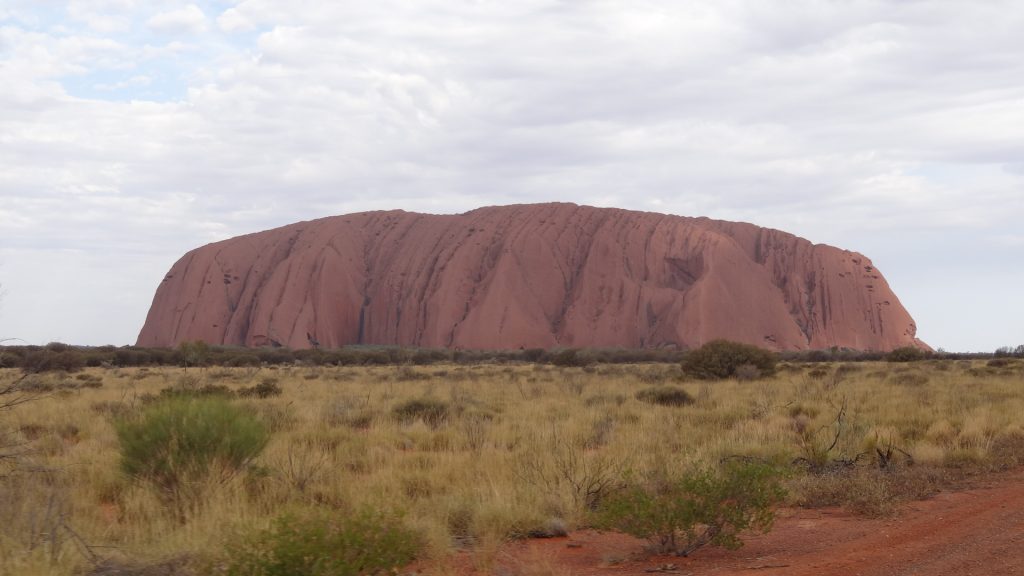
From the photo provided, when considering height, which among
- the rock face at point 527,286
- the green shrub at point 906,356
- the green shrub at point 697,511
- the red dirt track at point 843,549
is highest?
the rock face at point 527,286

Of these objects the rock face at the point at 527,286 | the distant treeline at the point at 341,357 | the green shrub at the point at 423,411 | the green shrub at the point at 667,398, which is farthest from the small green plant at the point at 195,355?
the green shrub at the point at 667,398

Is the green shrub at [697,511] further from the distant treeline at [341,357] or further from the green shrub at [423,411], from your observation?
the distant treeline at [341,357]

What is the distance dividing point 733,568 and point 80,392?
19477 millimetres

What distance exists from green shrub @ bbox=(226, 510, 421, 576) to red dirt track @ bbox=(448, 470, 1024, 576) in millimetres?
1067

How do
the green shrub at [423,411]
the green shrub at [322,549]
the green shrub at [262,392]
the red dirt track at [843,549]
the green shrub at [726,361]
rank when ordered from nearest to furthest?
1. the green shrub at [322,549]
2. the red dirt track at [843,549]
3. the green shrub at [423,411]
4. the green shrub at [262,392]
5. the green shrub at [726,361]

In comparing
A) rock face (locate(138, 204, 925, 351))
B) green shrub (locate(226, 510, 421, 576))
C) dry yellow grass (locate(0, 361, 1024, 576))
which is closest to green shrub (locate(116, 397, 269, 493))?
dry yellow grass (locate(0, 361, 1024, 576))

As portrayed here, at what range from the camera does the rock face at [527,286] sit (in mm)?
73688

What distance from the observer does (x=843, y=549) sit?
651 cm

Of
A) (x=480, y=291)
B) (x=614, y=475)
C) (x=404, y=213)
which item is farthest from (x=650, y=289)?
(x=614, y=475)

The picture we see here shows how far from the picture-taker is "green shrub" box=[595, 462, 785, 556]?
6.82 m

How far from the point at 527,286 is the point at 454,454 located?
6543 cm

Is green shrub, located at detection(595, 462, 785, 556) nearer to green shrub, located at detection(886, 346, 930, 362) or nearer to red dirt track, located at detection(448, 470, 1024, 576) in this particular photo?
red dirt track, located at detection(448, 470, 1024, 576)

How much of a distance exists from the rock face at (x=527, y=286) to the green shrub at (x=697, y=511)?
6274cm

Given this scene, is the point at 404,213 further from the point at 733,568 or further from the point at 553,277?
the point at 733,568
